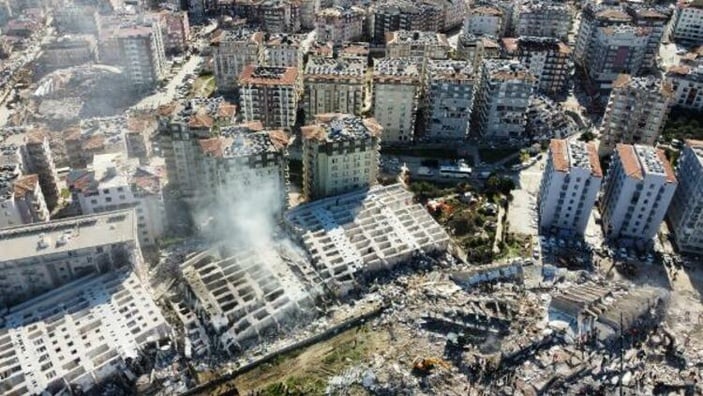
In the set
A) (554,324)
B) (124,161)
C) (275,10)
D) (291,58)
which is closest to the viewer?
(554,324)

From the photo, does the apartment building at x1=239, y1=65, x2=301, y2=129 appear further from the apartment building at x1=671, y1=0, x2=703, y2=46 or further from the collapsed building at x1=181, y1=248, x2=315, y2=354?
the apartment building at x1=671, y1=0, x2=703, y2=46

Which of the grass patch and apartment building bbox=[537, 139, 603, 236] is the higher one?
apartment building bbox=[537, 139, 603, 236]

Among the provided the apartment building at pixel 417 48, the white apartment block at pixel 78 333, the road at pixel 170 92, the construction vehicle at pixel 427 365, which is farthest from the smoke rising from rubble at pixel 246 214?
the apartment building at pixel 417 48

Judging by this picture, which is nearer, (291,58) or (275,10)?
(291,58)

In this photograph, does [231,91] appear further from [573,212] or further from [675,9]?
[675,9]

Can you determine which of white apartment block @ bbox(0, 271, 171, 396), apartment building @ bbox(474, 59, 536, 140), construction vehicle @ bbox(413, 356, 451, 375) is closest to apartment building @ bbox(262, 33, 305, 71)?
apartment building @ bbox(474, 59, 536, 140)

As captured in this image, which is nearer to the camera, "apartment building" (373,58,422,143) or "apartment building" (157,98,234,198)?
"apartment building" (157,98,234,198)

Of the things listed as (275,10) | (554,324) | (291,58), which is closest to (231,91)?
(291,58)
